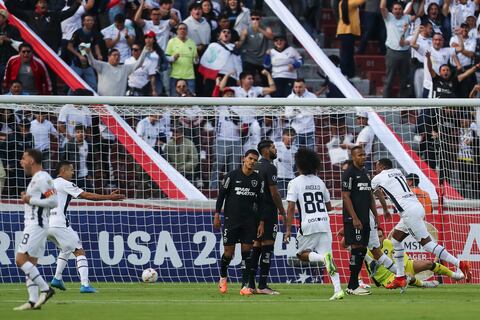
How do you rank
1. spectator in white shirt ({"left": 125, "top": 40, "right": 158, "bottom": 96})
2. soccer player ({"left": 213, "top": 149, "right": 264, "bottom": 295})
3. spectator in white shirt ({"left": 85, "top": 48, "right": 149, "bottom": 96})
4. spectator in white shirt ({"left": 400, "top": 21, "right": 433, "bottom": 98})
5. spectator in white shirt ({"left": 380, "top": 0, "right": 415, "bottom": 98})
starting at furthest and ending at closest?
1. spectator in white shirt ({"left": 380, "top": 0, "right": 415, "bottom": 98})
2. spectator in white shirt ({"left": 400, "top": 21, "right": 433, "bottom": 98})
3. spectator in white shirt ({"left": 125, "top": 40, "right": 158, "bottom": 96})
4. spectator in white shirt ({"left": 85, "top": 48, "right": 149, "bottom": 96})
5. soccer player ({"left": 213, "top": 149, "right": 264, "bottom": 295})

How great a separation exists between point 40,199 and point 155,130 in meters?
7.83

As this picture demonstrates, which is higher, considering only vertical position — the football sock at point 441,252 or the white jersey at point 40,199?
the white jersey at point 40,199

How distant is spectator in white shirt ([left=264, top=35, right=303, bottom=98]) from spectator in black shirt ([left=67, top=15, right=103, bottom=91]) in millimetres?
3611

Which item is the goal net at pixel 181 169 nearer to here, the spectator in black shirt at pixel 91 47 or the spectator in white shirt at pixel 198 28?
the spectator in black shirt at pixel 91 47

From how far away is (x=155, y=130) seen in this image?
2214 centimetres

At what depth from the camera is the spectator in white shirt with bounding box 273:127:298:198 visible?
21720 mm

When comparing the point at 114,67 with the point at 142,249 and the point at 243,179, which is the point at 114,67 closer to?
the point at 142,249

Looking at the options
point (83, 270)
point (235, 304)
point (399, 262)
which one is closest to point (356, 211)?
point (399, 262)

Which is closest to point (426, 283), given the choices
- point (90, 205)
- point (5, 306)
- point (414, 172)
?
point (414, 172)

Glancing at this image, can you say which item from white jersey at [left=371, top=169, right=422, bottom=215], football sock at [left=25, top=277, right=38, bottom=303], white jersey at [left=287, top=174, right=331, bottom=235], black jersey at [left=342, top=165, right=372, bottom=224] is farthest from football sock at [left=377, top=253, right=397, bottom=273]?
football sock at [left=25, top=277, right=38, bottom=303]

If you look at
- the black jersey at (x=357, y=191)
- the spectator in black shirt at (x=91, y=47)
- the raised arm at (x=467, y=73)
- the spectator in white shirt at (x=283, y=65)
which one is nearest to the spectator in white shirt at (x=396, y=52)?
the raised arm at (x=467, y=73)

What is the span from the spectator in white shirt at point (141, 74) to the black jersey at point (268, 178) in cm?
690

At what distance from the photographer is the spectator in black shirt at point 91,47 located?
80.2 feet

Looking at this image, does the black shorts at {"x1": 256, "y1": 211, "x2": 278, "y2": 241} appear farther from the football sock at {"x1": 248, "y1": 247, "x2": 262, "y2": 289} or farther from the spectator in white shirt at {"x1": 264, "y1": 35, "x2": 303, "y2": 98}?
the spectator in white shirt at {"x1": 264, "y1": 35, "x2": 303, "y2": 98}
